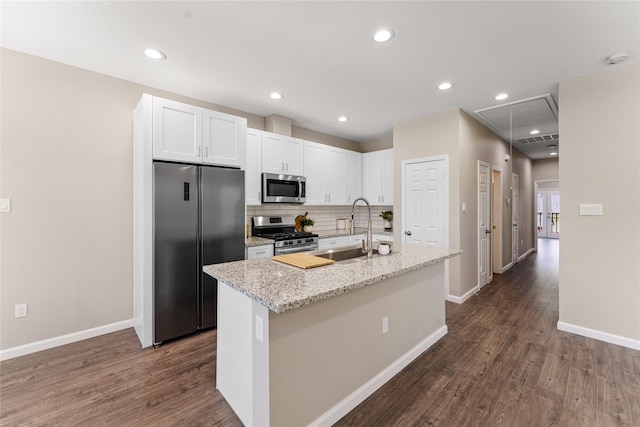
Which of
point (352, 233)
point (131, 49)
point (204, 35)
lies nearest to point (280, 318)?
point (204, 35)

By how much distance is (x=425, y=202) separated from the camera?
4188mm

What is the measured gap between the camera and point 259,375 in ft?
4.86

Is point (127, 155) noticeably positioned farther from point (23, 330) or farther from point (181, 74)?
point (23, 330)

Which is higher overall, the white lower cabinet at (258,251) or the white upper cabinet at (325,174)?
the white upper cabinet at (325,174)

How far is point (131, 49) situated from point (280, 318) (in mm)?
2639

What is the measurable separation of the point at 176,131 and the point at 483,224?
4626 millimetres

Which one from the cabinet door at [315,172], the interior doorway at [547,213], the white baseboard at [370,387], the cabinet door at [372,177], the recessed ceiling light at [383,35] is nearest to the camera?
the white baseboard at [370,387]

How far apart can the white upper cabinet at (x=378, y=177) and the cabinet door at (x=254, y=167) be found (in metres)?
2.32

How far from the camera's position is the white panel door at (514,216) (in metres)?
6.14

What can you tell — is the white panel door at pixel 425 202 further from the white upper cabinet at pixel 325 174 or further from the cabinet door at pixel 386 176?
the white upper cabinet at pixel 325 174

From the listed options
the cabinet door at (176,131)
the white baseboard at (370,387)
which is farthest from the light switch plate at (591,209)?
the cabinet door at (176,131)

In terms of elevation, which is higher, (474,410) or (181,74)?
(181,74)

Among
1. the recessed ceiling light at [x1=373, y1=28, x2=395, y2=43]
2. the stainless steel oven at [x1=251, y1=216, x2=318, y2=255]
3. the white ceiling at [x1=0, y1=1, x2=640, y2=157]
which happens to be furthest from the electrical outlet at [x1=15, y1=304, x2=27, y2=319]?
the recessed ceiling light at [x1=373, y1=28, x2=395, y2=43]

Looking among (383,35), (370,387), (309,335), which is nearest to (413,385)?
(370,387)
